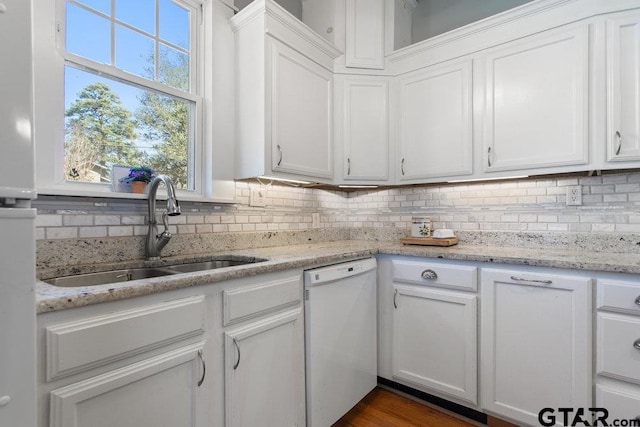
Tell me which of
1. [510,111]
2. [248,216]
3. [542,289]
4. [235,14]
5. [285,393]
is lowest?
[285,393]

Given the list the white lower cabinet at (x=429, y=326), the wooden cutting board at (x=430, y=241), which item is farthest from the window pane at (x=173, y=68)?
the wooden cutting board at (x=430, y=241)

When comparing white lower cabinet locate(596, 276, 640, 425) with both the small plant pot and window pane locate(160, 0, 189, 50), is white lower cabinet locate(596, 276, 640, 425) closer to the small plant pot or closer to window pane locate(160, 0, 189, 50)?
the small plant pot

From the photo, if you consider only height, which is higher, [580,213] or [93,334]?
[580,213]

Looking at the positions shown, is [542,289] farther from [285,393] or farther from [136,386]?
[136,386]

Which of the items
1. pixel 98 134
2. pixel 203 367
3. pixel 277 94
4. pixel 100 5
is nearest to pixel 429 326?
pixel 203 367

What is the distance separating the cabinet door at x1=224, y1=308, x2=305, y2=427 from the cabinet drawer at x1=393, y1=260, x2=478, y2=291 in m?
0.76

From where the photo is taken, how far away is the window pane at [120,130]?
144cm

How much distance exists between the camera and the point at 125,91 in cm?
161

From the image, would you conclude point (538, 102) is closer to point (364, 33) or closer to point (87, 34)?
point (364, 33)

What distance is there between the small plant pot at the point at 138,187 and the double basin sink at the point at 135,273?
1.24 feet

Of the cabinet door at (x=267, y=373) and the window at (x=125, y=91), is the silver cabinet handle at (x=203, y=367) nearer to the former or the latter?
the cabinet door at (x=267, y=373)

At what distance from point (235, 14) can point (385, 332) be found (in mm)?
2247

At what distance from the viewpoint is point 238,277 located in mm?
1236

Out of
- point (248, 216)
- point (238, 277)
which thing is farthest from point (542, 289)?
point (248, 216)
